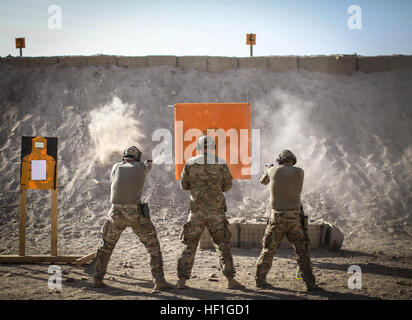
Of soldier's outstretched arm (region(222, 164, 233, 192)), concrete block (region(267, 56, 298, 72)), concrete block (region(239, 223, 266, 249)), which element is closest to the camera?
soldier's outstretched arm (region(222, 164, 233, 192))

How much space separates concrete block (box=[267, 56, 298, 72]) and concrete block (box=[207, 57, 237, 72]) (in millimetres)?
1617

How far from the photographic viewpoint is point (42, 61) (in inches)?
640

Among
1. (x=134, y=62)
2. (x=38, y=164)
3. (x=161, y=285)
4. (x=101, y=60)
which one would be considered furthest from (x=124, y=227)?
(x=101, y=60)

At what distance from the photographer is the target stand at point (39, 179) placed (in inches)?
263

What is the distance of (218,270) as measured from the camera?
648 cm

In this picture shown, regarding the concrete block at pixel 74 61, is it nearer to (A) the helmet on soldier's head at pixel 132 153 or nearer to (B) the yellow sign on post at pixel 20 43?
(B) the yellow sign on post at pixel 20 43

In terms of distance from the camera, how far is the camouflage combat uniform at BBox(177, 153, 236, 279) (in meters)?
5.19

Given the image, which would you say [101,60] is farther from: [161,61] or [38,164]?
[38,164]

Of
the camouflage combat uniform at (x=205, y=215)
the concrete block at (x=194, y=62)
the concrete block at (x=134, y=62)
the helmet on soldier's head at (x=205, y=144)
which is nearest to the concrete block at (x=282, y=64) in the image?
the concrete block at (x=194, y=62)

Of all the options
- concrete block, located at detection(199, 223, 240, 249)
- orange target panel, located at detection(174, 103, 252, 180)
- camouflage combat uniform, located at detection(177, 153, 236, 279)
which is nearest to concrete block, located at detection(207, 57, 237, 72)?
orange target panel, located at detection(174, 103, 252, 180)

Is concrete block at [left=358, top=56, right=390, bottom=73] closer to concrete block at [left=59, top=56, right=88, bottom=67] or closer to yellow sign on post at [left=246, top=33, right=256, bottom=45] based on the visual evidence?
yellow sign on post at [left=246, top=33, right=256, bottom=45]

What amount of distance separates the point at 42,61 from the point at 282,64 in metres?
10.8

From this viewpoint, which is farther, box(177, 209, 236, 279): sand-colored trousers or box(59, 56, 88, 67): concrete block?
box(59, 56, 88, 67): concrete block
